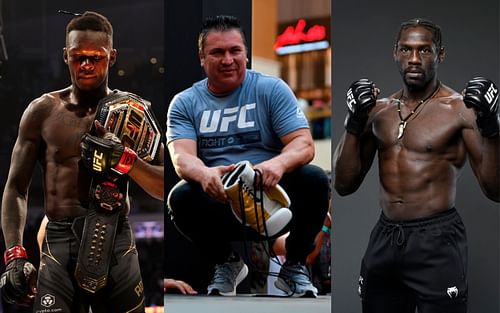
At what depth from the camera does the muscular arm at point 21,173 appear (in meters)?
4.10

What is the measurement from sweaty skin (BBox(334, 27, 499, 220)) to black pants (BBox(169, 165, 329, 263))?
10.1 inches

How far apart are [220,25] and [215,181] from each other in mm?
891

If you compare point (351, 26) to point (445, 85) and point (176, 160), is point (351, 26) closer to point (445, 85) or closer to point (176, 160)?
point (445, 85)

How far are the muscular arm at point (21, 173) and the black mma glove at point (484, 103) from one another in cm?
220

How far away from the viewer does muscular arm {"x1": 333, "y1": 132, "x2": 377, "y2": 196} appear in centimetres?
421

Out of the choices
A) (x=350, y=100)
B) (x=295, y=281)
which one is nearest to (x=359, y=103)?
(x=350, y=100)

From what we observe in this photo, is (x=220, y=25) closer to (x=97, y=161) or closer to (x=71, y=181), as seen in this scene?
(x=97, y=161)

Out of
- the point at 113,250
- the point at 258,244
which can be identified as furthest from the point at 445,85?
the point at 113,250

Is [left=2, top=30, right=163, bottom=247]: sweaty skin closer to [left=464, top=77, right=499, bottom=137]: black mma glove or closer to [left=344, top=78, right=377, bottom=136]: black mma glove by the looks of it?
[left=344, top=78, right=377, bottom=136]: black mma glove

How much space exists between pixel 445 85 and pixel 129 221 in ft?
6.04

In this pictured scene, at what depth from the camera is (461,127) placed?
4012mm

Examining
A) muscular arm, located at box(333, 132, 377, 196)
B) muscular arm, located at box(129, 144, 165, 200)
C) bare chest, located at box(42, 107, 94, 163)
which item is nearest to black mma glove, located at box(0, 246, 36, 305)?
bare chest, located at box(42, 107, 94, 163)

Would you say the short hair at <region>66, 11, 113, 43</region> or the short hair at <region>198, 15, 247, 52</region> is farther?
the short hair at <region>198, 15, 247, 52</region>

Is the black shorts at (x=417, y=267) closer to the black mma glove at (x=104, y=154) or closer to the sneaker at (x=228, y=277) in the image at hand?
the sneaker at (x=228, y=277)
